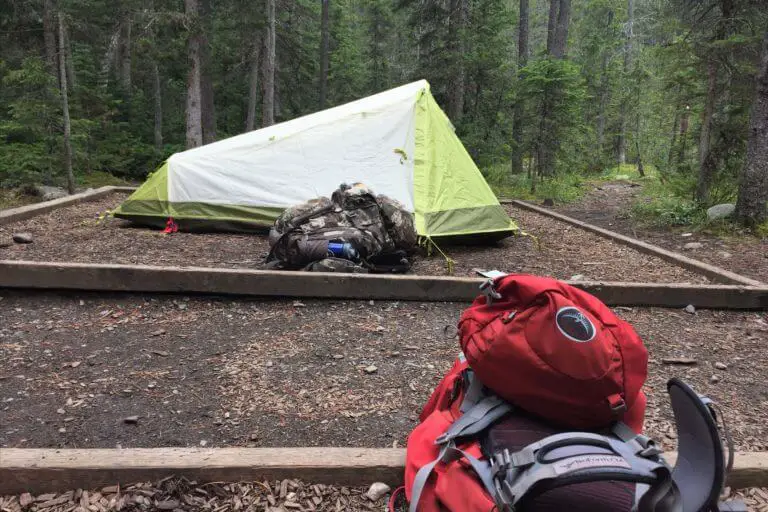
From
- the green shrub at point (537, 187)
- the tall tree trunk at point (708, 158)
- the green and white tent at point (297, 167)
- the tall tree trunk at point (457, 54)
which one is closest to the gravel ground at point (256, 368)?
the green and white tent at point (297, 167)

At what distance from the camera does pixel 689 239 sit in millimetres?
6816

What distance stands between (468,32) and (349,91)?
11.7 m

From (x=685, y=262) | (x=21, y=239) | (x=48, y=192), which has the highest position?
(x=48, y=192)

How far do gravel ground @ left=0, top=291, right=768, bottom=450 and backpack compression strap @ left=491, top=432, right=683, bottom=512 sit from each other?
98cm

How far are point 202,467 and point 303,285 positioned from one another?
2.06 m

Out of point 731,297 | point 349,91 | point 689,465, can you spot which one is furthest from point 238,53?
point 689,465

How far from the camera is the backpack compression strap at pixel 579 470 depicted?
1.20 meters

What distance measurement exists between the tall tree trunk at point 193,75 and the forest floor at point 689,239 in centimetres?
944

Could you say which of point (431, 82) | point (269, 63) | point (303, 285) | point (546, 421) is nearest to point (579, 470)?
point (546, 421)

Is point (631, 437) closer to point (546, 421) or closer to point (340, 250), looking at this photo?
point (546, 421)

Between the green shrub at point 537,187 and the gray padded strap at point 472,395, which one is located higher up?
the green shrub at point 537,187

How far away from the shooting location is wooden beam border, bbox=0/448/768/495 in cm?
172

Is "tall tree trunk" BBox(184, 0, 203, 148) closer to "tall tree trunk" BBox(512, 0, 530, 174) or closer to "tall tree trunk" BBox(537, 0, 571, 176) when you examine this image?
"tall tree trunk" BBox(512, 0, 530, 174)

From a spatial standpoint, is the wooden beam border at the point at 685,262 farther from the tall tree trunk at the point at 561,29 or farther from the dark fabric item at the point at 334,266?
the tall tree trunk at the point at 561,29
